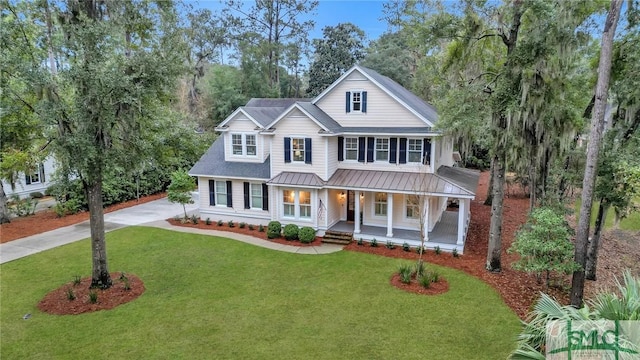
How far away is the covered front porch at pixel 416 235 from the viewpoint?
48.1 feet

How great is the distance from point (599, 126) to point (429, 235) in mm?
8296

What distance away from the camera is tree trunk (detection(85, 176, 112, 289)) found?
10843 millimetres

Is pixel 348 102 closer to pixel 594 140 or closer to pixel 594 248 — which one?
pixel 594 140

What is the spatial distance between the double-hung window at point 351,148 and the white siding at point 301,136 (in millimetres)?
1393

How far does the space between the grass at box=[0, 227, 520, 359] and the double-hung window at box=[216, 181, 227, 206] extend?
528cm

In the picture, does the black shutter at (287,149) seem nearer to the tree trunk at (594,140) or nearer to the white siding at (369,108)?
the white siding at (369,108)

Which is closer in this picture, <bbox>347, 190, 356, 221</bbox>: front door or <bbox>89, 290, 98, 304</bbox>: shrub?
<bbox>89, 290, 98, 304</bbox>: shrub

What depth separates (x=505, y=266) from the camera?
13.2 meters

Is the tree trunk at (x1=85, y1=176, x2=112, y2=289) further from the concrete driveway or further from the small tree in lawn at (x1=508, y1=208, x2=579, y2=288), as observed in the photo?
the small tree in lawn at (x1=508, y1=208, x2=579, y2=288)

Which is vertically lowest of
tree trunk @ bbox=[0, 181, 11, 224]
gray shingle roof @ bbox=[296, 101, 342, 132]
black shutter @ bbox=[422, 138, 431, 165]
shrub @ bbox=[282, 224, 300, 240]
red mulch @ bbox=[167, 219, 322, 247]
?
red mulch @ bbox=[167, 219, 322, 247]

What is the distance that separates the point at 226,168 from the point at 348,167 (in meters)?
6.51

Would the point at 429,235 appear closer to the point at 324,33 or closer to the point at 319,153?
the point at 319,153

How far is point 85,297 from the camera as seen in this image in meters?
10.6

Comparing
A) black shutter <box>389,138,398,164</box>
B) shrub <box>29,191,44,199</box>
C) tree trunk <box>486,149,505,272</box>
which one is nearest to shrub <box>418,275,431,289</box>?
tree trunk <box>486,149,505,272</box>
